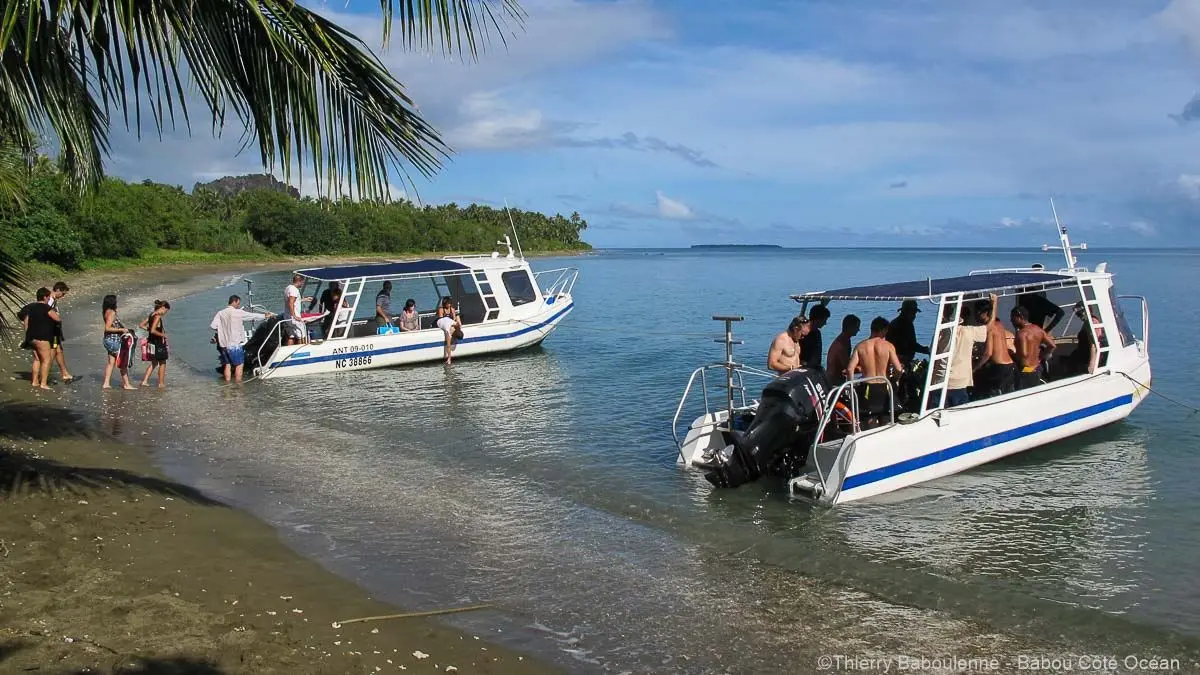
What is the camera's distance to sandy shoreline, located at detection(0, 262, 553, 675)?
18.1 feet

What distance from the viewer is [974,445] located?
35.2 feet

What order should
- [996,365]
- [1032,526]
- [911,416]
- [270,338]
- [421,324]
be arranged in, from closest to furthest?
[1032,526], [911,416], [996,365], [270,338], [421,324]

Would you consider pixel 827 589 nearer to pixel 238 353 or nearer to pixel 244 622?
pixel 244 622

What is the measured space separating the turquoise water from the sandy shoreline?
0.46 m

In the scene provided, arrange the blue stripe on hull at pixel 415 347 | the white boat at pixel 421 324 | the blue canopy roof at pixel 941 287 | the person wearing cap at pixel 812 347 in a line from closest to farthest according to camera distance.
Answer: the blue canopy roof at pixel 941 287, the person wearing cap at pixel 812 347, the blue stripe on hull at pixel 415 347, the white boat at pixel 421 324

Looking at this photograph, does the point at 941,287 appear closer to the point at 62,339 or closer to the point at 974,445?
the point at 974,445

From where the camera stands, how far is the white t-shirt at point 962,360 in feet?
35.4

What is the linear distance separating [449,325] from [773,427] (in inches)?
479

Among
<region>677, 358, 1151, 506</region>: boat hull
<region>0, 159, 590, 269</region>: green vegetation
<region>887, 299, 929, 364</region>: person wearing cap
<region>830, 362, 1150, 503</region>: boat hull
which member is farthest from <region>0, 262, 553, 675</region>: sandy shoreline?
<region>887, 299, 929, 364</region>: person wearing cap

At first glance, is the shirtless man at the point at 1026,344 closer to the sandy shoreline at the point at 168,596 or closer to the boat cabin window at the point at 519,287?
the sandy shoreline at the point at 168,596

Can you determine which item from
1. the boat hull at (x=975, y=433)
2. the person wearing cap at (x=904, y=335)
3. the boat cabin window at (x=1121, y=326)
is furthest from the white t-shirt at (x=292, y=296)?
the boat cabin window at (x=1121, y=326)

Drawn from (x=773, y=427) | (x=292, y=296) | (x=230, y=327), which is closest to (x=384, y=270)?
(x=292, y=296)

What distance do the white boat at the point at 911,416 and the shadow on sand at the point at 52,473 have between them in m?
5.78

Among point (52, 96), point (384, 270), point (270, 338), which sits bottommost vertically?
point (270, 338)
